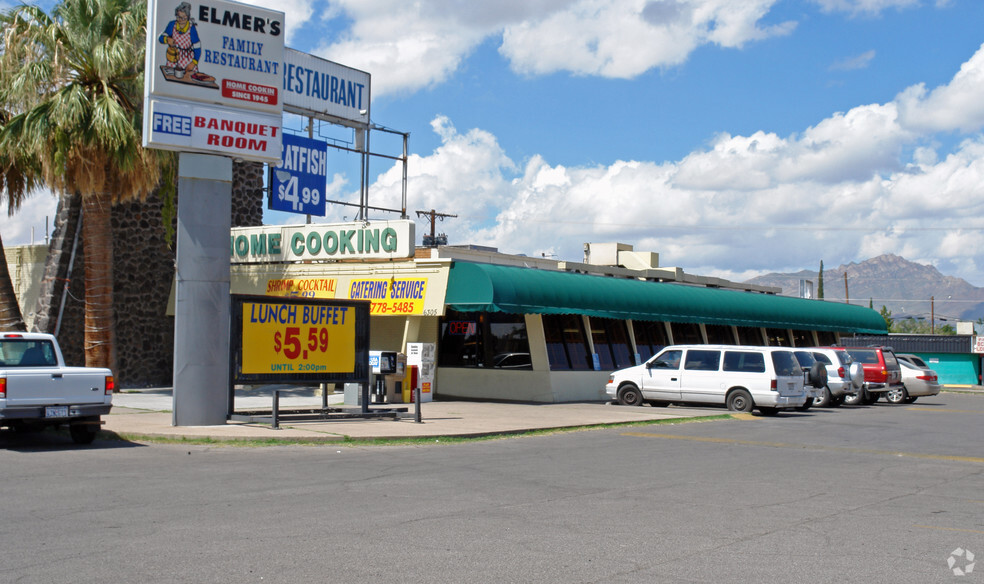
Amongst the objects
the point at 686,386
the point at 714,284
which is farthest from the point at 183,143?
the point at 714,284

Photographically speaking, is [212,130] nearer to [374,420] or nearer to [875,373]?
[374,420]

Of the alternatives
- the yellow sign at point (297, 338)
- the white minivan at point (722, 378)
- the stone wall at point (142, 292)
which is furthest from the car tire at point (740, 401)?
the stone wall at point (142, 292)

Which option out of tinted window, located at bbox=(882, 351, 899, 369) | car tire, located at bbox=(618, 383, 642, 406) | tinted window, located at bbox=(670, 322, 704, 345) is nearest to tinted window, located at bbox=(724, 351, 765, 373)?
car tire, located at bbox=(618, 383, 642, 406)

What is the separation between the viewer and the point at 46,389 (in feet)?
44.2

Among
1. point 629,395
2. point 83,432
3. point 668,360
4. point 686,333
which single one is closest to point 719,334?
point 686,333

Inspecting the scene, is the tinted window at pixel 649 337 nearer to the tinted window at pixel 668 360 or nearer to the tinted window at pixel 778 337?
the tinted window at pixel 668 360

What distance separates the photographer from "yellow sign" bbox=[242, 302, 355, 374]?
17031 mm

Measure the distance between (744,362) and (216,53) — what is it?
14356 millimetres

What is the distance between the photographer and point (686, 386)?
77.8 ft

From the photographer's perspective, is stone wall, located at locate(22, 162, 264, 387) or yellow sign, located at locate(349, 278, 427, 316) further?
stone wall, located at locate(22, 162, 264, 387)

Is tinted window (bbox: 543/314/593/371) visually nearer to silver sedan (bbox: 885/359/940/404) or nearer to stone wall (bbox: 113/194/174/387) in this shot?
silver sedan (bbox: 885/359/940/404)

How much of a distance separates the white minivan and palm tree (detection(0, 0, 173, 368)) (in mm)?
13490

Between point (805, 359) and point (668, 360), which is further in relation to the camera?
point (805, 359)

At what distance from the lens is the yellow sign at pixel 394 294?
81.4 ft
